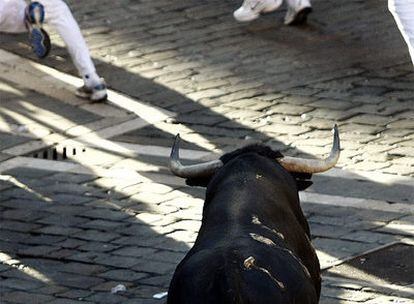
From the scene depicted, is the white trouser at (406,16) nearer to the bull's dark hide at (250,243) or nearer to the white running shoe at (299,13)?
the bull's dark hide at (250,243)

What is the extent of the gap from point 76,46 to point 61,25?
233 millimetres

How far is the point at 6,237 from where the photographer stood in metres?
9.38

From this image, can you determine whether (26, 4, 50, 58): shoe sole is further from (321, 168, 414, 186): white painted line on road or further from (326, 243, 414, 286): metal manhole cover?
(326, 243, 414, 286): metal manhole cover

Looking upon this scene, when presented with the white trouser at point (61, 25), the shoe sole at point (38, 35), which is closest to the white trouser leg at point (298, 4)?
the white trouser at point (61, 25)

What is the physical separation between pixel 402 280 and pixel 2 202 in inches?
121

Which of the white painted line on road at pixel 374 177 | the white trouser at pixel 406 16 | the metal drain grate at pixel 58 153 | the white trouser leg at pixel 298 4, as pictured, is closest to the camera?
the white trouser at pixel 406 16

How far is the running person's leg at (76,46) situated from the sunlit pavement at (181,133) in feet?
0.46

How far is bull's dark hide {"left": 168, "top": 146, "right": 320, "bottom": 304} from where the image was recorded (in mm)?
5730

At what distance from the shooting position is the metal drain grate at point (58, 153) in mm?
10938

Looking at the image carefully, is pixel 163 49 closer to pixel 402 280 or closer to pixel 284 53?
pixel 284 53

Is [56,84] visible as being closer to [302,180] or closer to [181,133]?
[181,133]

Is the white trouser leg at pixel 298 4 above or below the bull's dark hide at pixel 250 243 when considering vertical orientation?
below

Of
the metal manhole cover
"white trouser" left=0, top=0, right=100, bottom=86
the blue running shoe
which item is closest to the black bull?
the metal manhole cover

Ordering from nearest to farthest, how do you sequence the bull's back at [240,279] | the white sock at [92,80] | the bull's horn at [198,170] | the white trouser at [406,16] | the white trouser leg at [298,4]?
the bull's back at [240,279] → the bull's horn at [198,170] → the white trouser at [406,16] → the white sock at [92,80] → the white trouser leg at [298,4]
